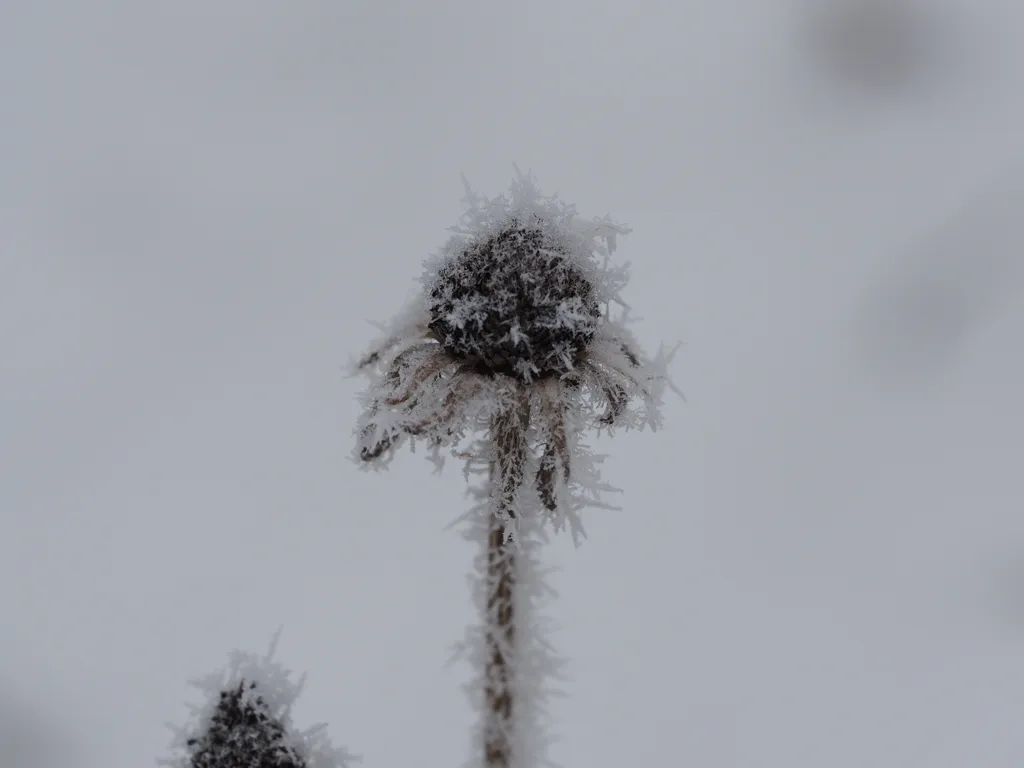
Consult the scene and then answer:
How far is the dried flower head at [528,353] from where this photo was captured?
2.69m

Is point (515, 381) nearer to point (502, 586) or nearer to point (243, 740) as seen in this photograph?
point (502, 586)

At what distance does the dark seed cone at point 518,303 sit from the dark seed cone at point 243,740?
1.04 meters

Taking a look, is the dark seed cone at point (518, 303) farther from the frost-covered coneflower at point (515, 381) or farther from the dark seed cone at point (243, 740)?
the dark seed cone at point (243, 740)

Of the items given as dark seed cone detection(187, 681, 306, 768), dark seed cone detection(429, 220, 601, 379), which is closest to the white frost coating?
dark seed cone detection(187, 681, 306, 768)

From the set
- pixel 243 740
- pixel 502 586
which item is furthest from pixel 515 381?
pixel 243 740

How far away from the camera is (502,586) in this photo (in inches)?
101

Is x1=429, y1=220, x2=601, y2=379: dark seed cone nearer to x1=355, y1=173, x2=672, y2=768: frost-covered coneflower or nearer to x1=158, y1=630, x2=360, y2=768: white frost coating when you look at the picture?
x1=355, y1=173, x2=672, y2=768: frost-covered coneflower

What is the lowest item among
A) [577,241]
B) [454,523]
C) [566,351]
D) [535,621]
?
[535,621]

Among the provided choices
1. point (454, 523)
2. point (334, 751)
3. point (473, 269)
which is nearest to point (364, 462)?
point (454, 523)

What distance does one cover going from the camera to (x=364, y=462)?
9.28 ft

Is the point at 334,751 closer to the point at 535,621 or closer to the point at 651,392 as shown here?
the point at 535,621

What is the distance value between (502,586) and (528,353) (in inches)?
23.9

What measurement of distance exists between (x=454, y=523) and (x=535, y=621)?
0.31 meters

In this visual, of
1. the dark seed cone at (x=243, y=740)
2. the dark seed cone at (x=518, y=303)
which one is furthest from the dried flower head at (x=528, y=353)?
the dark seed cone at (x=243, y=740)
